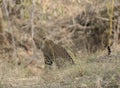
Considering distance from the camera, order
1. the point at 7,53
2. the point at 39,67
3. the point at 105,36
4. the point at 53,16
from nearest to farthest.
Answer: the point at 39,67, the point at 7,53, the point at 105,36, the point at 53,16

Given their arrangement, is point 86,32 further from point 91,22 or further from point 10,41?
point 10,41

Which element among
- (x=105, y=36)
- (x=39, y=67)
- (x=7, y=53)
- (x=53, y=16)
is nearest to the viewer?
(x=39, y=67)

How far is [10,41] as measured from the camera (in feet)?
33.9

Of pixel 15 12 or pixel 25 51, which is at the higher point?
pixel 15 12

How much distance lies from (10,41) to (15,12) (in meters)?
1.12

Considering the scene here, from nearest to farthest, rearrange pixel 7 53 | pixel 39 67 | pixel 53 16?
pixel 39 67, pixel 7 53, pixel 53 16

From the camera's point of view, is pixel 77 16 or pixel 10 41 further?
pixel 77 16

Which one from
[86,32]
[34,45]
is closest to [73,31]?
[86,32]

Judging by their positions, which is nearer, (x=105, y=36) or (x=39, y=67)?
(x=39, y=67)

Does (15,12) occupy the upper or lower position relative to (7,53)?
upper

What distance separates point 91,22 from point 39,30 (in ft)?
5.09

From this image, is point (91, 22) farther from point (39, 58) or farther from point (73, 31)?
point (39, 58)

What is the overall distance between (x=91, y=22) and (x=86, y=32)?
1.07 feet

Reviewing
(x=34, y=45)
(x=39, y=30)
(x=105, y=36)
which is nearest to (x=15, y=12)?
(x=39, y=30)
